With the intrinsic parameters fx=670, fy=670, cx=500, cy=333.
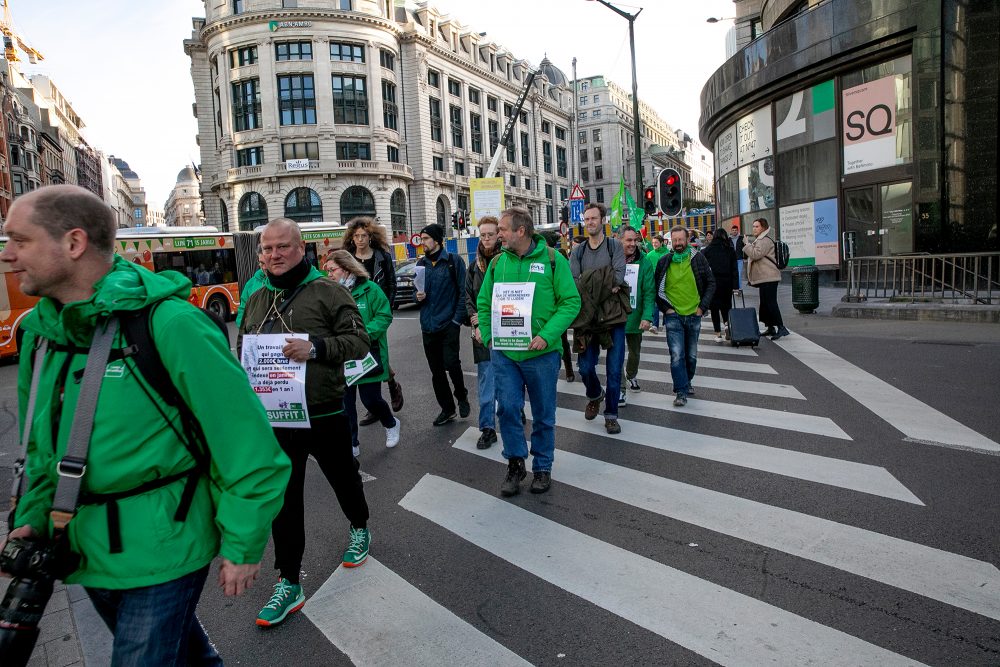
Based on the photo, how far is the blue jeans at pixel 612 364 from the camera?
6.14m

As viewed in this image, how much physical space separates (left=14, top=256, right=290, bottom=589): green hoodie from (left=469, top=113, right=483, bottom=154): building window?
73023 millimetres

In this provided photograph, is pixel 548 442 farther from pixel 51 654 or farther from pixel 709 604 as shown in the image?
pixel 51 654

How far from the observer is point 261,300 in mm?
3490

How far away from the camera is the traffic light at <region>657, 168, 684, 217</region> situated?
14.7 meters

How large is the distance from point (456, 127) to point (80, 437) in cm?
7014

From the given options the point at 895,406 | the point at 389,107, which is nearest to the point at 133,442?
the point at 895,406

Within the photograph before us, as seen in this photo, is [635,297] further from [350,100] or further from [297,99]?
[350,100]

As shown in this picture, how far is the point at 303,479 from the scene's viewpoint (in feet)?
10.7

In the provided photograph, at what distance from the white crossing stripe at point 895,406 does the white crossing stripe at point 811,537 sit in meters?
2.14

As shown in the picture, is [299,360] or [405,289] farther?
[405,289]

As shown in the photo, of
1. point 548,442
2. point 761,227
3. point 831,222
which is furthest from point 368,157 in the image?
point 548,442

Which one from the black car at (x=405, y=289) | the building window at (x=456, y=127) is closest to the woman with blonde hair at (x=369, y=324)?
the black car at (x=405, y=289)

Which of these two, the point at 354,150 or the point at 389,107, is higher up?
the point at 389,107

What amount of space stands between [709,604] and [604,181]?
4262 inches
